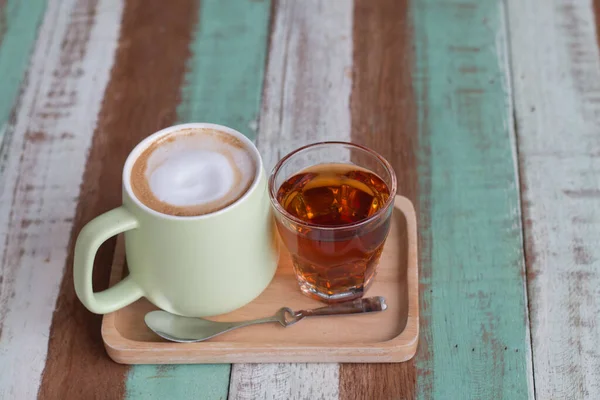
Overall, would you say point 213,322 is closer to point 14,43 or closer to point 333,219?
point 333,219

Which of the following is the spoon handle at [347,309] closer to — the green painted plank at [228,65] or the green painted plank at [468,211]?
the green painted plank at [468,211]

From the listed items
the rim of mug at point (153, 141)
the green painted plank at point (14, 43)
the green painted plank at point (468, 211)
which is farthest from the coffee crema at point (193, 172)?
the green painted plank at point (14, 43)

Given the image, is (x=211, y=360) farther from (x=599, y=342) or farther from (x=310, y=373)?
(x=599, y=342)

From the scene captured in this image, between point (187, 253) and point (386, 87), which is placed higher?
point (187, 253)

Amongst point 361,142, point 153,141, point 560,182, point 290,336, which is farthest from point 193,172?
point 560,182

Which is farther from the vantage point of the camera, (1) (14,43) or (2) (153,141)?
(1) (14,43)

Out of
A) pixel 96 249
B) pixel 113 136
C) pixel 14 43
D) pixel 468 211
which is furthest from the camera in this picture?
pixel 14 43

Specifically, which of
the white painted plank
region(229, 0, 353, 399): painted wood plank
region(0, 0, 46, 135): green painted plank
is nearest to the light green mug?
the white painted plank
